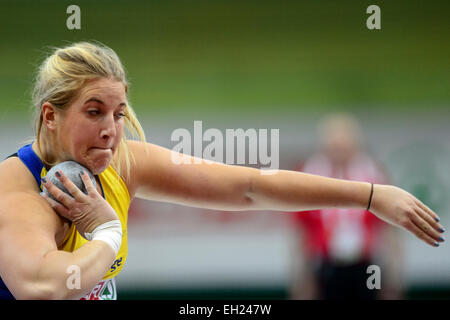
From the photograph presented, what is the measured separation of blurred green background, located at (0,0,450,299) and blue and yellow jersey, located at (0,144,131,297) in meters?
1.77

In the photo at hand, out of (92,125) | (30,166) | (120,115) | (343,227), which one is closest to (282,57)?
(343,227)

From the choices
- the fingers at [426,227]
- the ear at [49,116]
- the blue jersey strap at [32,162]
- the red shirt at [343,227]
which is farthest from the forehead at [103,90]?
the red shirt at [343,227]

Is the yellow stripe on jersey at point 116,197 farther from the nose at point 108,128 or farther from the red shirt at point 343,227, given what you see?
the red shirt at point 343,227

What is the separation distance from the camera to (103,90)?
5.77 feet

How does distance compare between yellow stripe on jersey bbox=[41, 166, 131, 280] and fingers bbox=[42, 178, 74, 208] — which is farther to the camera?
yellow stripe on jersey bbox=[41, 166, 131, 280]

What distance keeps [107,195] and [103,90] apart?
1.34 feet

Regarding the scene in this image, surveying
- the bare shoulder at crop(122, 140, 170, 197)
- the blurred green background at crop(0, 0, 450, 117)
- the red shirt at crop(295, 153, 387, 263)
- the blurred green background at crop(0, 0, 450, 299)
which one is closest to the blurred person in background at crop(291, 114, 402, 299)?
the red shirt at crop(295, 153, 387, 263)

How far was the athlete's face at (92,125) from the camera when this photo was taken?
174 centimetres

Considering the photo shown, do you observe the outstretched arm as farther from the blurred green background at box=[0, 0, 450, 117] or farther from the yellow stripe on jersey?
the blurred green background at box=[0, 0, 450, 117]

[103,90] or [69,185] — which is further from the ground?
[103,90]

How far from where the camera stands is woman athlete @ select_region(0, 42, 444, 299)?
1.54 meters

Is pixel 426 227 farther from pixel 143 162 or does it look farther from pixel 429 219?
pixel 143 162

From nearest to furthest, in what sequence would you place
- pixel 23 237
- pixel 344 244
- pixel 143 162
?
pixel 23 237 < pixel 143 162 < pixel 344 244

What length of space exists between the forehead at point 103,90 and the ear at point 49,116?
0.11m
